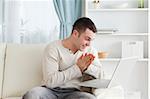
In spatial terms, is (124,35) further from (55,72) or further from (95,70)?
(55,72)

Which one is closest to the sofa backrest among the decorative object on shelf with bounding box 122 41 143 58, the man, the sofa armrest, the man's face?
the man

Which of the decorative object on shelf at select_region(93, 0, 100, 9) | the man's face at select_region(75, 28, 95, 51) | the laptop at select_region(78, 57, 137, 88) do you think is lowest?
the laptop at select_region(78, 57, 137, 88)

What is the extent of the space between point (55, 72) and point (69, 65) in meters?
0.21

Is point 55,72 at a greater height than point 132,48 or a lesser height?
lesser

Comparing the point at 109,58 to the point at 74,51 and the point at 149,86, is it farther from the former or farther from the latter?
the point at 74,51

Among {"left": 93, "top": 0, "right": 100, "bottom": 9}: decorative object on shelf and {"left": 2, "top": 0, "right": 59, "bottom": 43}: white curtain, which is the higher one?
{"left": 93, "top": 0, "right": 100, "bottom": 9}: decorative object on shelf

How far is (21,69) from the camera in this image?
10.6ft

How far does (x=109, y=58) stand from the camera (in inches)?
170

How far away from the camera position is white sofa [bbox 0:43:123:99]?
10.4 feet

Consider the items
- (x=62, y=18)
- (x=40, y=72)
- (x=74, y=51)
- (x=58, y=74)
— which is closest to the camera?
(x=58, y=74)

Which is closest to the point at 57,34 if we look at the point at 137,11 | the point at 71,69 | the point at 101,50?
the point at 101,50

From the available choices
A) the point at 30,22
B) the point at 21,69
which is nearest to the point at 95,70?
the point at 21,69

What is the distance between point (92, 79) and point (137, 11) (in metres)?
1.77

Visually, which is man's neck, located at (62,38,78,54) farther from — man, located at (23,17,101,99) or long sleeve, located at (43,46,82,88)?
long sleeve, located at (43,46,82,88)
